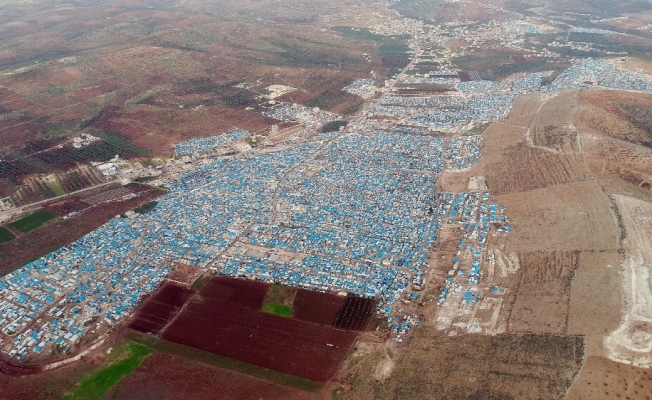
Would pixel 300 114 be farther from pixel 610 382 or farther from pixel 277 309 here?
pixel 610 382

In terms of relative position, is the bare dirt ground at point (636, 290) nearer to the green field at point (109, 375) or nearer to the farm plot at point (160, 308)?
the farm plot at point (160, 308)

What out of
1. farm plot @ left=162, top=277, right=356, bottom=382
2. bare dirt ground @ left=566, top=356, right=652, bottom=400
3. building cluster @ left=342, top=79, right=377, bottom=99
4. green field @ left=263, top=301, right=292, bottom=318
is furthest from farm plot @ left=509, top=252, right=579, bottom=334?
building cluster @ left=342, top=79, right=377, bottom=99

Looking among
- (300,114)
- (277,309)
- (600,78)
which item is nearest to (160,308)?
(277,309)

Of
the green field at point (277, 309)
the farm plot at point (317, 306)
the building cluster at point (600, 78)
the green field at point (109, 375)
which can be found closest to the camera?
the green field at point (109, 375)

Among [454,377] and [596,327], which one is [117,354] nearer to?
[454,377]

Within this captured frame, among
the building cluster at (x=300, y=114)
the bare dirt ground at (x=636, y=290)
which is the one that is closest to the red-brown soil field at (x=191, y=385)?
the bare dirt ground at (x=636, y=290)
